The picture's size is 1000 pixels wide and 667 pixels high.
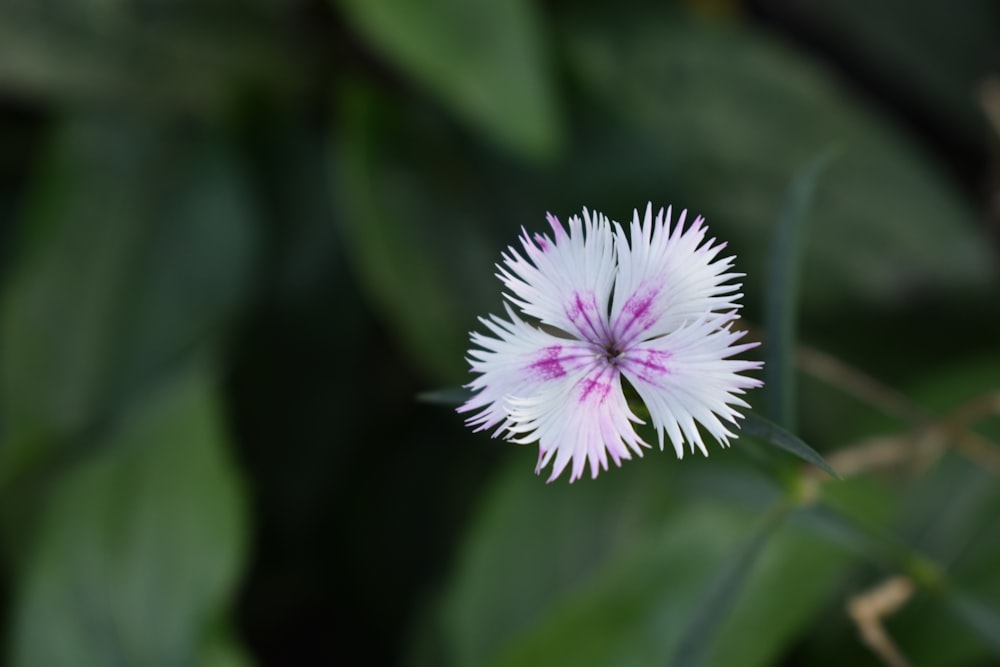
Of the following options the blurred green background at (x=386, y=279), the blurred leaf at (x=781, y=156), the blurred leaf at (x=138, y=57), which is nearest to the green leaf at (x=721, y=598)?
the blurred green background at (x=386, y=279)

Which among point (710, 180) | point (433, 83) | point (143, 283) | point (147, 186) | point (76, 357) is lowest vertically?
point (76, 357)

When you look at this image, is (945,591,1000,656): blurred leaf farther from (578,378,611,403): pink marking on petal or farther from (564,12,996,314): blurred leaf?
(564,12,996,314): blurred leaf

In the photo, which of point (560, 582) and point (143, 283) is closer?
point (560, 582)

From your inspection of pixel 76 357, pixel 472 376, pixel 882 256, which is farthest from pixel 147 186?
pixel 882 256

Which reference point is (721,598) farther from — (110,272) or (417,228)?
(110,272)

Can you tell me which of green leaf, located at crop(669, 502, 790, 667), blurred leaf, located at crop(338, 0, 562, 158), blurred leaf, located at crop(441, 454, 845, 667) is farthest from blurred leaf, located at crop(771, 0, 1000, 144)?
green leaf, located at crop(669, 502, 790, 667)

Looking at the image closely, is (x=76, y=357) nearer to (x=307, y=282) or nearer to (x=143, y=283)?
(x=143, y=283)
